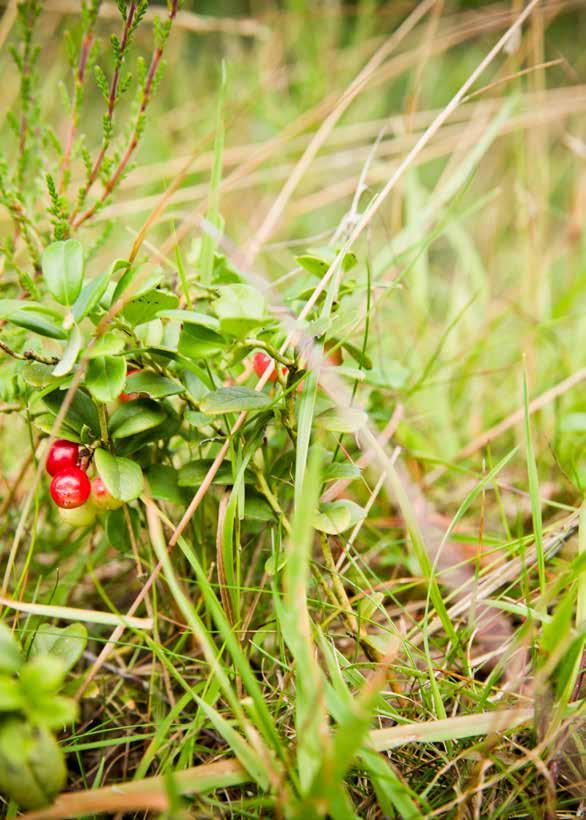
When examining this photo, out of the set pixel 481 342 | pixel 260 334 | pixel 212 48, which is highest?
pixel 212 48

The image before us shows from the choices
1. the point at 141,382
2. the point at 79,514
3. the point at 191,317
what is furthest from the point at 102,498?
the point at 191,317

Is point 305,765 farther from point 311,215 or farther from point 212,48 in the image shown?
point 212,48

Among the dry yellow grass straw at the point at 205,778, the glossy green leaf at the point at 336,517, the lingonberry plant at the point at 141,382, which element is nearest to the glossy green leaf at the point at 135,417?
the lingonberry plant at the point at 141,382

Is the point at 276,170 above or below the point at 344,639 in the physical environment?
above

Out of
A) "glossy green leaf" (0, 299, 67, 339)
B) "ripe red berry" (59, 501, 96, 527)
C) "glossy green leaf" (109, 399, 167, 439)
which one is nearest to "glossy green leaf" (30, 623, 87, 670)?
"ripe red berry" (59, 501, 96, 527)

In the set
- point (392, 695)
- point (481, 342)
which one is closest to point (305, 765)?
point (392, 695)

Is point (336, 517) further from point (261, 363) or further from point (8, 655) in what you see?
point (8, 655)
